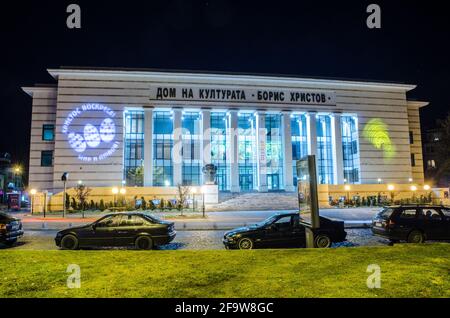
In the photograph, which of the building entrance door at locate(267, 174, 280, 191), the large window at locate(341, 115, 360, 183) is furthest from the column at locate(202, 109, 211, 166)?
the large window at locate(341, 115, 360, 183)

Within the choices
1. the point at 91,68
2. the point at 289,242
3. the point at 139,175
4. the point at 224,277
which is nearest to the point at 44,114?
the point at 91,68

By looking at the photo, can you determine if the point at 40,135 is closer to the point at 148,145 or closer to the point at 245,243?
the point at 148,145

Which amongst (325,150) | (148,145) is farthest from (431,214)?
(325,150)

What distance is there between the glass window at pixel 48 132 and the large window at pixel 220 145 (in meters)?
21.6

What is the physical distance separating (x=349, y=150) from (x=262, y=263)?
46.1m

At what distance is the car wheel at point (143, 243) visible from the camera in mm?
12428

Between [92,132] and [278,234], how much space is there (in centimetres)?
3702

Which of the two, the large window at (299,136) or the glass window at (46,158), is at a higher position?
the large window at (299,136)

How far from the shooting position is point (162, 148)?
46000mm

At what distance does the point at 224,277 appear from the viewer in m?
6.75

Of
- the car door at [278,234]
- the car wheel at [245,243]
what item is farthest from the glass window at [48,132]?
the car door at [278,234]

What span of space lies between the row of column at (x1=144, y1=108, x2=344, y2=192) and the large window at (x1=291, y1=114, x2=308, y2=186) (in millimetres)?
1933

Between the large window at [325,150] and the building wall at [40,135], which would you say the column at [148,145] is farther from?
the large window at [325,150]

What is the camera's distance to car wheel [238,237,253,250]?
11969 millimetres
